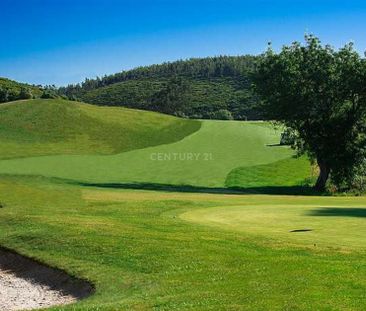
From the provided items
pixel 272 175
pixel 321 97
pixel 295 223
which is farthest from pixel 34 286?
pixel 272 175

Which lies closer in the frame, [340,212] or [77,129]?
[340,212]

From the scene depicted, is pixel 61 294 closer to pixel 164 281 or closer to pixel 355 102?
pixel 164 281

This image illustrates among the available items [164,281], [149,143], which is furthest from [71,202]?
[149,143]

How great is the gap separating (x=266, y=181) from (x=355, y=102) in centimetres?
1557

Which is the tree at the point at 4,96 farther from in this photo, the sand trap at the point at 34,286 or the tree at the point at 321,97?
the sand trap at the point at 34,286

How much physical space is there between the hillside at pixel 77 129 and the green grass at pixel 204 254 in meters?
55.9

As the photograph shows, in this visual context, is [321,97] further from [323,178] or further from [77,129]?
[77,129]

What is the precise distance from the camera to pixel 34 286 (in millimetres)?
21016

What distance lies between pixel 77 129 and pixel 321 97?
55077 millimetres

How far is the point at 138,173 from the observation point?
243 ft

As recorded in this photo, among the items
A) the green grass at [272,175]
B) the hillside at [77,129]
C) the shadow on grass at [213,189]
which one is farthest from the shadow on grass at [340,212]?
the hillside at [77,129]

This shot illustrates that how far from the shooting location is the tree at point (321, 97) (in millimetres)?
61969

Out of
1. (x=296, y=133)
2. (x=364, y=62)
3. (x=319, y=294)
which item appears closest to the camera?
(x=319, y=294)

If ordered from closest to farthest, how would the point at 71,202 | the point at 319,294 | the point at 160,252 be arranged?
the point at 319,294
the point at 160,252
the point at 71,202
